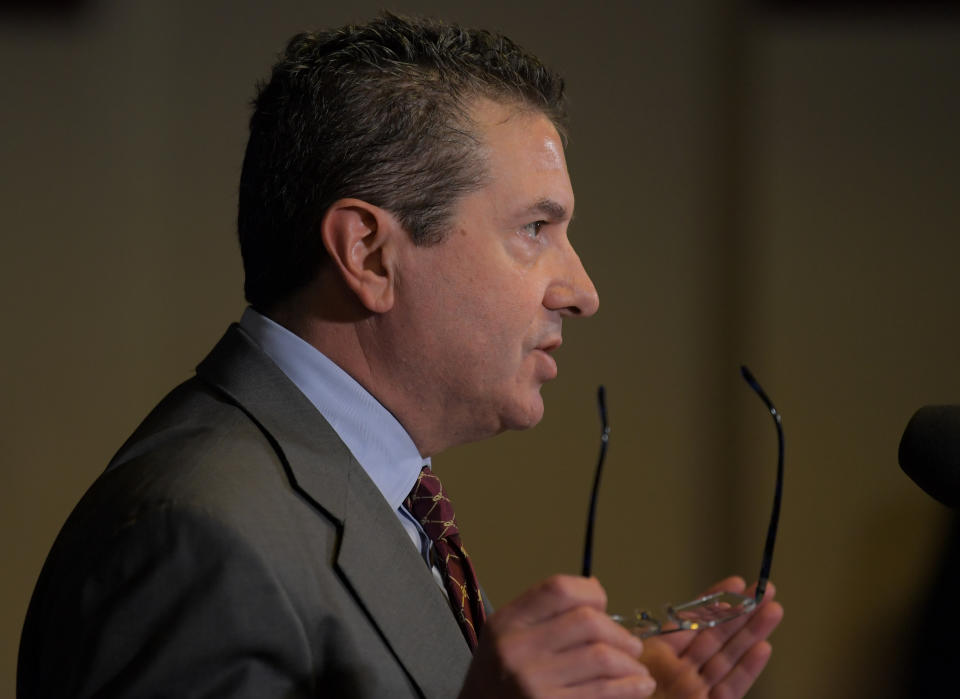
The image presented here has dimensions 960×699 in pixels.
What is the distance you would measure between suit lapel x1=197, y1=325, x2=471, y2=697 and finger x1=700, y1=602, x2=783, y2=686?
0.82ft

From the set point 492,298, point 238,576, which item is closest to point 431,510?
point 492,298

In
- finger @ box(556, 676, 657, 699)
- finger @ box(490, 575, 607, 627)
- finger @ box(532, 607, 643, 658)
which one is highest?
finger @ box(490, 575, 607, 627)

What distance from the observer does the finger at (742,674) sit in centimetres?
107

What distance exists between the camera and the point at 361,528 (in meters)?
1.15

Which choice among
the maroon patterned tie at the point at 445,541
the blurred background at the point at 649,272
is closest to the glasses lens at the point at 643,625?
the maroon patterned tie at the point at 445,541

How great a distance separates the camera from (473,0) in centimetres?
311

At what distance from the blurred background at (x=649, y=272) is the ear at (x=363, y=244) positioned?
182cm

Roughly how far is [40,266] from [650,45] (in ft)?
5.82

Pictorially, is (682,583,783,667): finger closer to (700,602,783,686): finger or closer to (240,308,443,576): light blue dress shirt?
(700,602,783,686): finger

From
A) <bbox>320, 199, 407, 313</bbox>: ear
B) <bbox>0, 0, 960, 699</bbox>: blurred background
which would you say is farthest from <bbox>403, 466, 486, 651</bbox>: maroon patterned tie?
<bbox>0, 0, 960, 699</bbox>: blurred background

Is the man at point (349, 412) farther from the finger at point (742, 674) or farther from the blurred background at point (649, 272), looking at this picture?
the blurred background at point (649, 272)

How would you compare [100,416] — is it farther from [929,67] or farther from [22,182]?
[929,67]

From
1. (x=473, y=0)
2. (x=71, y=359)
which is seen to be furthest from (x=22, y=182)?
(x=473, y=0)

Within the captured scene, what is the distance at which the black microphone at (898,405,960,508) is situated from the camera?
100cm
